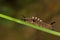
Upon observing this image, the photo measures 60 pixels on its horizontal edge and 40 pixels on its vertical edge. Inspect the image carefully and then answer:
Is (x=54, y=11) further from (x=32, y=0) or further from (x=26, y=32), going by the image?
(x=26, y=32)

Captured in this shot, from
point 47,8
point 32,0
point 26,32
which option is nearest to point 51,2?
point 47,8

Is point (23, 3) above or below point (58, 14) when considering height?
above

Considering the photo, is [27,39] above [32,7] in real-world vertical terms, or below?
below

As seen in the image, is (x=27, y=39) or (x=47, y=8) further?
(x=47, y=8)

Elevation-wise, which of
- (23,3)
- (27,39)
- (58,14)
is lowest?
(27,39)

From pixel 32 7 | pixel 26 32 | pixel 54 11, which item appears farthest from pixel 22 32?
pixel 54 11

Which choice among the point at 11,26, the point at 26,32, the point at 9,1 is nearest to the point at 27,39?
the point at 26,32

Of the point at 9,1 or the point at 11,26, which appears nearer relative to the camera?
the point at 11,26

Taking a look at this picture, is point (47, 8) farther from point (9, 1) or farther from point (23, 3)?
point (9, 1)
